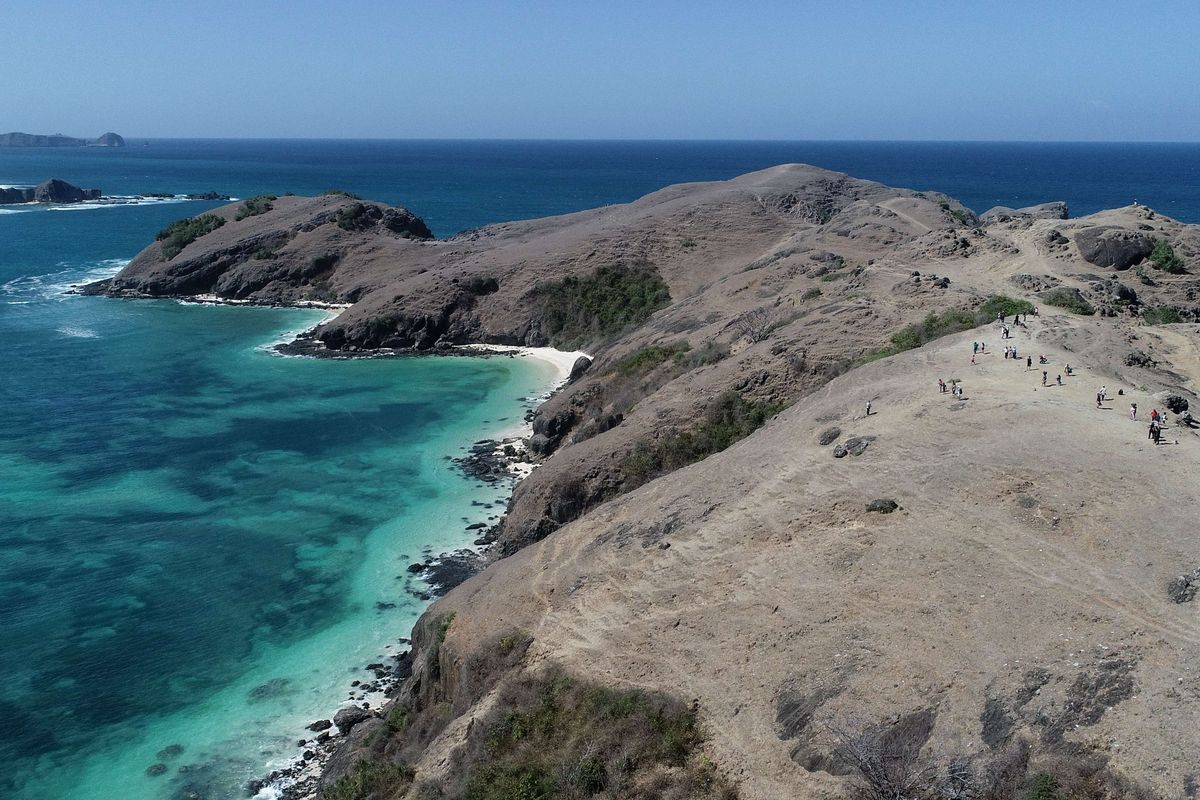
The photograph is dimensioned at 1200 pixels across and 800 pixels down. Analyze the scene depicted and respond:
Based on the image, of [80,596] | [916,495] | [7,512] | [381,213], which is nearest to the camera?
[916,495]

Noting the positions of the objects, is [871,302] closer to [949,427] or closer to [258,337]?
[949,427]

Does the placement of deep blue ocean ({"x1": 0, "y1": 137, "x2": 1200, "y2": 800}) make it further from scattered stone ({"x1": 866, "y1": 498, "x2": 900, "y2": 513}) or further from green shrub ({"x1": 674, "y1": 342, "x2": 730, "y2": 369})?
scattered stone ({"x1": 866, "y1": 498, "x2": 900, "y2": 513})

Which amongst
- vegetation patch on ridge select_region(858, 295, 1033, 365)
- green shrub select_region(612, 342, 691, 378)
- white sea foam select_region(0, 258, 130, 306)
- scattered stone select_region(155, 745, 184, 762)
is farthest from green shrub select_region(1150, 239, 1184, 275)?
white sea foam select_region(0, 258, 130, 306)

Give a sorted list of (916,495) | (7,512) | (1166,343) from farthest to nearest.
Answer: (7,512), (1166,343), (916,495)

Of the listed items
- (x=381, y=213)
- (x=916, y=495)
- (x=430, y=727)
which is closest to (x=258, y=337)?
(x=381, y=213)

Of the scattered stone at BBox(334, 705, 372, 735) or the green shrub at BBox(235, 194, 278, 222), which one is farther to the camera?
the green shrub at BBox(235, 194, 278, 222)

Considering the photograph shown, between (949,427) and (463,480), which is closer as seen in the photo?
(949,427)

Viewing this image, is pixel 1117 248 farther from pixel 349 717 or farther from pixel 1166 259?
pixel 349 717
